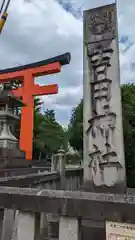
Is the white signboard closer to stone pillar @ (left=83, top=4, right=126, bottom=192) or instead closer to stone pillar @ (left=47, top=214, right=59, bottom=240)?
stone pillar @ (left=47, top=214, right=59, bottom=240)

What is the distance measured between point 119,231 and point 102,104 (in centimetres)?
338

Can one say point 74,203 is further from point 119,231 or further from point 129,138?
point 129,138

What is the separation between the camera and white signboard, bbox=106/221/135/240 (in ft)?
3.94

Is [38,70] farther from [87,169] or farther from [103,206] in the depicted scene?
[103,206]

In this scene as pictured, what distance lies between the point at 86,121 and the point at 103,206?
3284mm

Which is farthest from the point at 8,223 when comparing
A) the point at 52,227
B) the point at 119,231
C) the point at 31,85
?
the point at 31,85

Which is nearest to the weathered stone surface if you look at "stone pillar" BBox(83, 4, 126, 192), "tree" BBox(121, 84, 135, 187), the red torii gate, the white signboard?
the white signboard

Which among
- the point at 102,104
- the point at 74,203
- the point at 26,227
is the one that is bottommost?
the point at 26,227

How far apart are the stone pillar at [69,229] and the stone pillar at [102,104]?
116 inches

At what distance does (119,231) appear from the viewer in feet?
4.00

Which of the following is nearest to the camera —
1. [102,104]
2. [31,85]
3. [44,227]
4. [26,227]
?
[26,227]

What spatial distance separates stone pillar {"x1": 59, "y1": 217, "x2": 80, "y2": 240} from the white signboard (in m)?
0.20

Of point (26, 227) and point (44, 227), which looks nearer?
point (26, 227)

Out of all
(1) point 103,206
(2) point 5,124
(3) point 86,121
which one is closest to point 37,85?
Result: (2) point 5,124
